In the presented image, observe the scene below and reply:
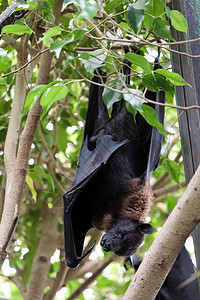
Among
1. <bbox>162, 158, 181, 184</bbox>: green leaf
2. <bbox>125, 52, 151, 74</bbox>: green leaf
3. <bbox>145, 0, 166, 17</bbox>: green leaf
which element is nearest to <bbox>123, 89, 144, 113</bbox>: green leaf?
<bbox>125, 52, 151, 74</bbox>: green leaf

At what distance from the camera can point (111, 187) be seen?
233 centimetres

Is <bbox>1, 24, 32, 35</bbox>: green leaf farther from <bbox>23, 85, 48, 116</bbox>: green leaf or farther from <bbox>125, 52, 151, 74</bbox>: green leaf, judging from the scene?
<bbox>125, 52, 151, 74</bbox>: green leaf

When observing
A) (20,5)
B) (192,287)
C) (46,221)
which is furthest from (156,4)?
(46,221)

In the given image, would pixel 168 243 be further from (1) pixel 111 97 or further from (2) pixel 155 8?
(2) pixel 155 8

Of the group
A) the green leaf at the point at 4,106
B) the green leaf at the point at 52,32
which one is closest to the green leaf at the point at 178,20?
the green leaf at the point at 52,32

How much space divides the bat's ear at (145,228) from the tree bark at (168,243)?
0.78 metres

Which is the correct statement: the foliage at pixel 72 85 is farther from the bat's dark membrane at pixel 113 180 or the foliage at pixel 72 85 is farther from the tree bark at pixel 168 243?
the tree bark at pixel 168 243

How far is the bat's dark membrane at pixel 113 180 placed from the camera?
2172mm

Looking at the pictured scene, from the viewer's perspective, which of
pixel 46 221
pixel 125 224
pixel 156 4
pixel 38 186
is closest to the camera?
pixel 156 4

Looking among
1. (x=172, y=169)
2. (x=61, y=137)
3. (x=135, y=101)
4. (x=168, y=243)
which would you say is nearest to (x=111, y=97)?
(x=135, y=101)

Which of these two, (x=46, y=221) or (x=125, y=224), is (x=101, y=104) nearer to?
(x=125, y=224)

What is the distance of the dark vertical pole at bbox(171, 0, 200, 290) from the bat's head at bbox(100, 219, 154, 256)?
51 cm

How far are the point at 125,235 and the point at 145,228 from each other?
0.11 metres

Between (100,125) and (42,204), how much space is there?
4.30ft
